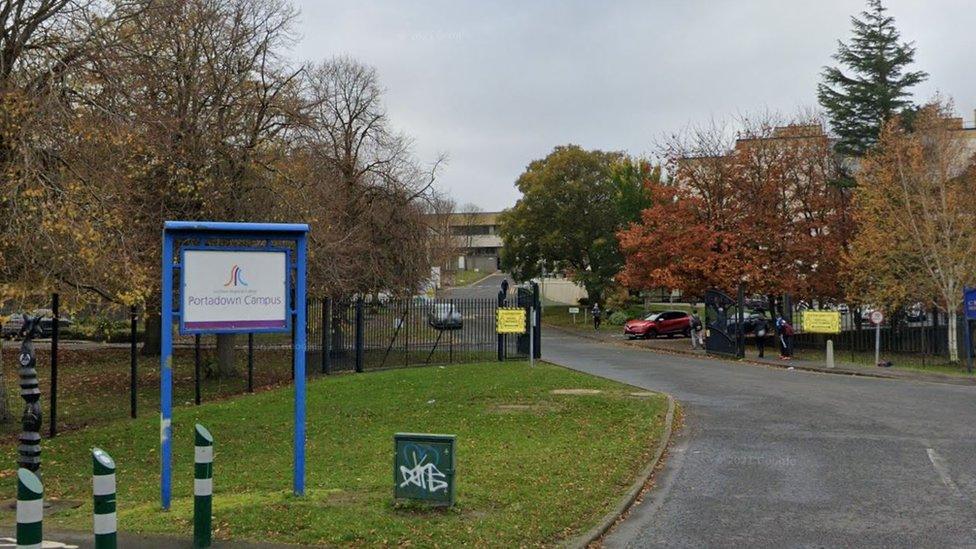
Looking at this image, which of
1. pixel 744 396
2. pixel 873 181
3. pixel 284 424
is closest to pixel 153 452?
pixel 284 424

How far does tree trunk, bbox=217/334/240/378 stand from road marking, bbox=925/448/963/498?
1665cm

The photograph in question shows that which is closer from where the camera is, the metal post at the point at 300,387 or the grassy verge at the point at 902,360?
the metal post at the point at 300,387

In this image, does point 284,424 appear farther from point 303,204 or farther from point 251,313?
point 303,204

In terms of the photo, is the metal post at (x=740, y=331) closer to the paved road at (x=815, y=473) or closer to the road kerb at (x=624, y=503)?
the paved road at (x=815, y=473)

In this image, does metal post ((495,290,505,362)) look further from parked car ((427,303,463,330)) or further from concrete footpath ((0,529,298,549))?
concrete footpath ((0,529,298,549))

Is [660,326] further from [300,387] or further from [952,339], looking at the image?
[300,387]

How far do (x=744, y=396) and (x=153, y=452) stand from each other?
11907mm

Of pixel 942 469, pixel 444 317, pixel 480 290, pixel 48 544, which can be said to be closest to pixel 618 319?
pixel 444 317

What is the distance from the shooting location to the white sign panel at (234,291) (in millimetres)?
7457

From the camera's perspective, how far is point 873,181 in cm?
2964

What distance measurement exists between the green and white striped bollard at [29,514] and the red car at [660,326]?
3899 centimetres

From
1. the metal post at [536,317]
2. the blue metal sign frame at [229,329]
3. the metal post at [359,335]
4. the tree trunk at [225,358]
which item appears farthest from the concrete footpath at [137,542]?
the metal post at [536,317]

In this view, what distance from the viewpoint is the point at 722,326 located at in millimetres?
31094

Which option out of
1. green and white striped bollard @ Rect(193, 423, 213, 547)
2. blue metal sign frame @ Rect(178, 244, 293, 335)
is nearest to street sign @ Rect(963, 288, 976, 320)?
blue metal sign frame @ Rect(178, 244, 293, 335)
